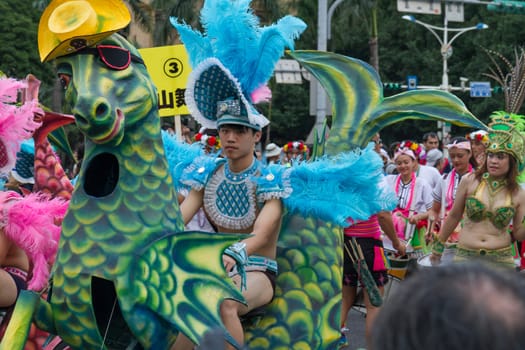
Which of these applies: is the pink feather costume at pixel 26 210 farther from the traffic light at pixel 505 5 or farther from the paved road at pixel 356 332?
the traffic light at pixel 505 5

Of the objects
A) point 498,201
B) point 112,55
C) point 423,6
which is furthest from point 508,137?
point 423,6

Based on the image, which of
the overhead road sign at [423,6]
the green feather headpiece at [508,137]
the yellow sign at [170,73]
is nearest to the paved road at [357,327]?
the green feather headpiece at [508,137]

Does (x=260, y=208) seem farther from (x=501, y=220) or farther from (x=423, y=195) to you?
(x=423, y=195)

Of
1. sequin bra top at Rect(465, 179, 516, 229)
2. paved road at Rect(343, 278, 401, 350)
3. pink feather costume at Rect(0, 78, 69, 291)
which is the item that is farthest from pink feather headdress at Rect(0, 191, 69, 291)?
paved road at Rect(343, 278, 401, 350)

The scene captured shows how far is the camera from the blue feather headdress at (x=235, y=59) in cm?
432

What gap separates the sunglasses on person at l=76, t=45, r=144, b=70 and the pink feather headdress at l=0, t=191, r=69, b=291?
91 cm

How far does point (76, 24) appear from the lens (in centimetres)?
340

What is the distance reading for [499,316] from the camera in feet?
4.23

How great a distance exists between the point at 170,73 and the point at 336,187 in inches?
156

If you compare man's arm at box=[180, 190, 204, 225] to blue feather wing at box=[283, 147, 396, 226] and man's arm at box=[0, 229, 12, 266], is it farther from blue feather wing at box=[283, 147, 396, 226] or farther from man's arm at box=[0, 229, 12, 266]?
man's arm at box=[0, 229, 12, 266]

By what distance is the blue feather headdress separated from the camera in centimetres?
432

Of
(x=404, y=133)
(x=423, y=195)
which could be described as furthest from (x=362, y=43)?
(x=423, y=195)

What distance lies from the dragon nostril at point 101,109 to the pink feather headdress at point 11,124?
1104mm

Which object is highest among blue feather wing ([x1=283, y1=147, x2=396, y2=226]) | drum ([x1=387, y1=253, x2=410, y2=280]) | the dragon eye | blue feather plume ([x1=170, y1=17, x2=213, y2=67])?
blue feather plume ([x1=170, y1=17, x2=213, y2=67])
